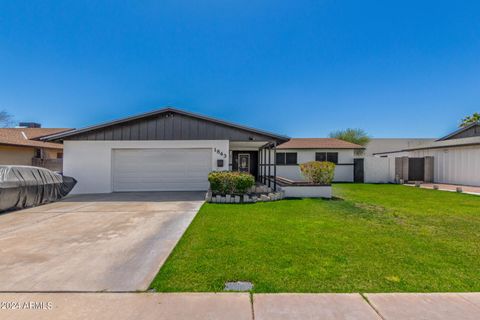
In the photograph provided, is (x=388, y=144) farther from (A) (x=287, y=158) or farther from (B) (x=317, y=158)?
(A) (x=287, y=158)

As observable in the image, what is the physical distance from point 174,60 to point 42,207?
997 cm

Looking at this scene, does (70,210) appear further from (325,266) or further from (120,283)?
(325,266)

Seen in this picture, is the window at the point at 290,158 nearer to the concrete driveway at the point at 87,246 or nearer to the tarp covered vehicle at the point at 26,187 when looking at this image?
the concrete driveway at the point at 87,246

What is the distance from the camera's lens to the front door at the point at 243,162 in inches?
695

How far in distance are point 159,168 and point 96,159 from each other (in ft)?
9.94

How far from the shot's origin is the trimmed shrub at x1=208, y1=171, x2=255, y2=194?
30.2 feet

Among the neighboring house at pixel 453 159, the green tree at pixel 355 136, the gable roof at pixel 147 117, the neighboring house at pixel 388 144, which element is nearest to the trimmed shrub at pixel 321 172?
the gable roof at pixel 147 117

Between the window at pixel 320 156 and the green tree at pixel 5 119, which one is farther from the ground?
the green tree at pixel 5 119

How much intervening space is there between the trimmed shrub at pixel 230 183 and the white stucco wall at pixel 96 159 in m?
2.61

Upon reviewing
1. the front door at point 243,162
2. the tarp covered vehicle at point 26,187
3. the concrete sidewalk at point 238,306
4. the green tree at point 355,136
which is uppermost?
the green tree at point 355,136

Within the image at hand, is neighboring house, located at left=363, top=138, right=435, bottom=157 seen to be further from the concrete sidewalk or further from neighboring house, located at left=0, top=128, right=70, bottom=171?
neighboring house, located at left=0, top=128, right=70, bottom=171

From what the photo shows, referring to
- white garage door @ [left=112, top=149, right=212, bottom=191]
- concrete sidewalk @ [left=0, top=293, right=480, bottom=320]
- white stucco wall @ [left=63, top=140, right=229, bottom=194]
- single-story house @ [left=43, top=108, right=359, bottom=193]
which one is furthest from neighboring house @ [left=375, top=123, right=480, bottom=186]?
concrete sidewalk @ [left=0, top=293, right=480, bottom=320]

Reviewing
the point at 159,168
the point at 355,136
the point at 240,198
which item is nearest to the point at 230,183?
the point at 240,198

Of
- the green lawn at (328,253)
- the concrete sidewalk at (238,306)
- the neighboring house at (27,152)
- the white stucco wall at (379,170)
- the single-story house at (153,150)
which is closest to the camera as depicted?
the concrete sidewalk at (238,306)
